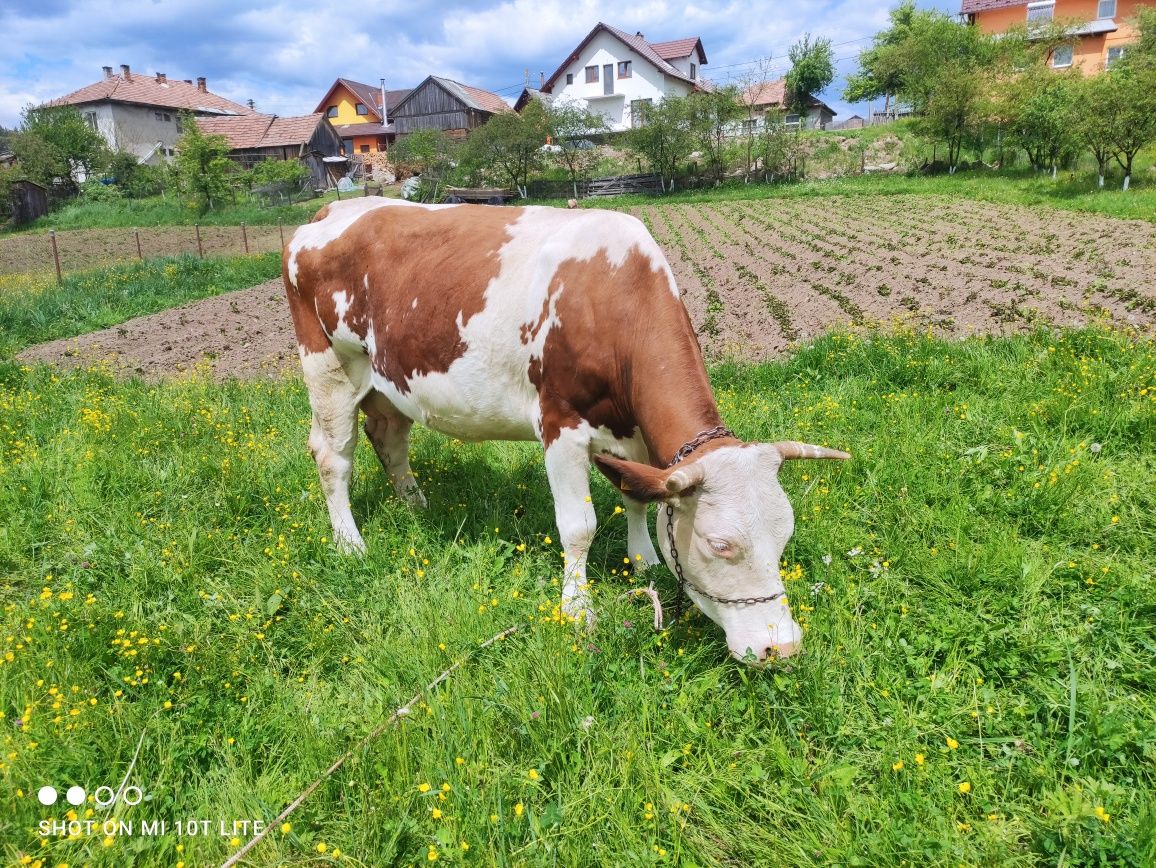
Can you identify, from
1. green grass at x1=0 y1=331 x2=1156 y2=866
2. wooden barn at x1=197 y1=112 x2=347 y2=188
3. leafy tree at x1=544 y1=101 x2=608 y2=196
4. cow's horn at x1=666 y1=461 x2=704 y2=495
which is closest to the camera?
green grass at x1=0 y1=331 x2=1156 y2=866

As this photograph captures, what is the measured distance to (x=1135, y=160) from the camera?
26.4 m

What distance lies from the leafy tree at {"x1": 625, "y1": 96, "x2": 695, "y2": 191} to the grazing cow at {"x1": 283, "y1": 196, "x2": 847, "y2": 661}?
118 ft

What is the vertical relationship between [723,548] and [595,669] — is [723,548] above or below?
above

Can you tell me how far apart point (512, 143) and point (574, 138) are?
3.88m

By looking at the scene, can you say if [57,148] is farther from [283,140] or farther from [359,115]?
[359,115]

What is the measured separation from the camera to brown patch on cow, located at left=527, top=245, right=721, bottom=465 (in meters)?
3.06

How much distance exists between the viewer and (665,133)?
37.3 metres

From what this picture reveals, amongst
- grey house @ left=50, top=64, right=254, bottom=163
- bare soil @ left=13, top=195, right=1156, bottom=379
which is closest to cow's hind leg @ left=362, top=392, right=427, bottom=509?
bare soil @ left=13, top=195, right=1156, bottom=379

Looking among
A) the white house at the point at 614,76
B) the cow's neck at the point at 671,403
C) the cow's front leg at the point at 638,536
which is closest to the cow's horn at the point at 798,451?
the cow's neck at the point at 671,403

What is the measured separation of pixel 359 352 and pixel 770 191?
33.0m

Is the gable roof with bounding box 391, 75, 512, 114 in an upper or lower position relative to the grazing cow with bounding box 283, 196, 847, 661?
upper

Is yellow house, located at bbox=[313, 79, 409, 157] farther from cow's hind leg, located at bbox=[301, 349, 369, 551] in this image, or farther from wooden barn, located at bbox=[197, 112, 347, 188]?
cow's hind leg, located at bbox=[301, 349, 369, 551]

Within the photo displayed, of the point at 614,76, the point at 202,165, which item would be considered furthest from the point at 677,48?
the point at 202,165

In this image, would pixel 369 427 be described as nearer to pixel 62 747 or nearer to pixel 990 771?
pixel 62 747
